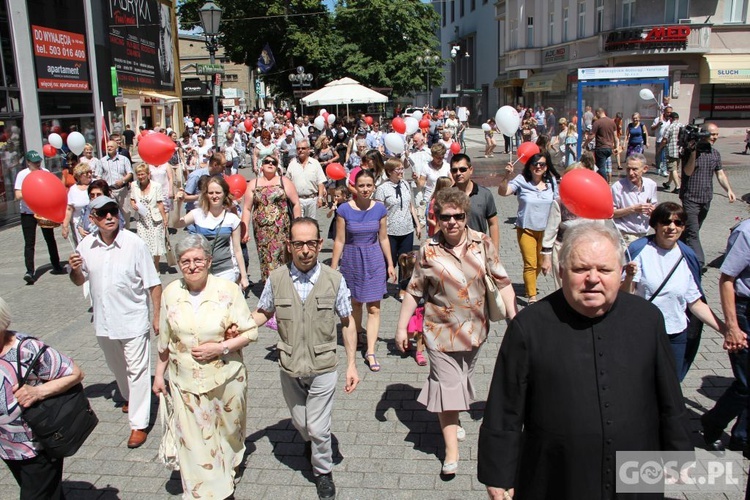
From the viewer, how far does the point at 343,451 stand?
467 centimetres

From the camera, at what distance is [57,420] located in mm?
3268

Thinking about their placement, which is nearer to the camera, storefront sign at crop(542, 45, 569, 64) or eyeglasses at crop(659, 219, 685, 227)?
eyeglasses at crop(659, 219, 685, 227)

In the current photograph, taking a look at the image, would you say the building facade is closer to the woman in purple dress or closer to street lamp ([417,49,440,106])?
street lamp ([417,49,440,106])

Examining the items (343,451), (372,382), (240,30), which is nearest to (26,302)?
Result: (372,382)

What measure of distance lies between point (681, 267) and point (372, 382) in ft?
9.22

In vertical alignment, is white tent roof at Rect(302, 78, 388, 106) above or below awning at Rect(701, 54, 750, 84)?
below

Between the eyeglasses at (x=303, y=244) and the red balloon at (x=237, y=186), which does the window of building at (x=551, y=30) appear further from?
the eyeglasses at (x=303, y=244)

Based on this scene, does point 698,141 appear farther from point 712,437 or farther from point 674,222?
point 712,437

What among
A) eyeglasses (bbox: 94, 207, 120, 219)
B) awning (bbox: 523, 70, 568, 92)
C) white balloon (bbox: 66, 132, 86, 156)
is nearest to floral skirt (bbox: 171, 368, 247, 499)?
eyeglasses (bbox: 94, 207, 120, 219)

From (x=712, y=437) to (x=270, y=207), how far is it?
5128 mm

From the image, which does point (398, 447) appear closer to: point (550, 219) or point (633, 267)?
point (633, 267)

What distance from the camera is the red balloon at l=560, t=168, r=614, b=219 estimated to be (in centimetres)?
485

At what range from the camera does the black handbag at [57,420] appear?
321cm

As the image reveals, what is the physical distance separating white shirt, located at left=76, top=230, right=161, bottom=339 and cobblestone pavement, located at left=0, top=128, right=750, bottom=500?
3.05 feet
